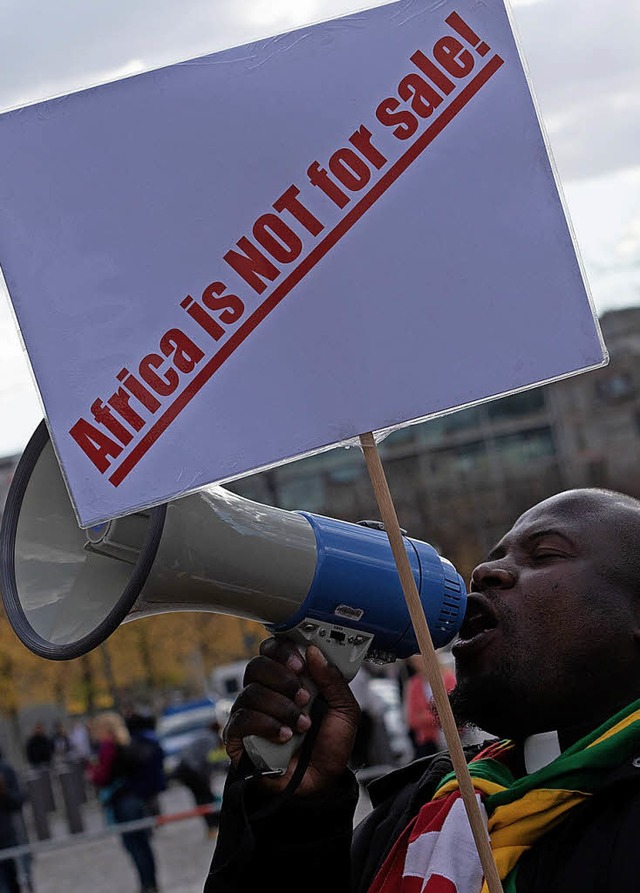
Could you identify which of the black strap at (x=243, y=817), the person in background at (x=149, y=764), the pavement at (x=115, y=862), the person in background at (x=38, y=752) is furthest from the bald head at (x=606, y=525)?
the person in background at (x=38, y=752)

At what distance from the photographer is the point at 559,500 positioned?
266 cm

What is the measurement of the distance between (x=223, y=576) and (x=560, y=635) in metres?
0.60

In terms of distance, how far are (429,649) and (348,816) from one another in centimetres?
46

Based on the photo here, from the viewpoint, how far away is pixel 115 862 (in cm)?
1389

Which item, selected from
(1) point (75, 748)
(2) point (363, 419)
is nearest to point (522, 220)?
(2) point (363, 419)

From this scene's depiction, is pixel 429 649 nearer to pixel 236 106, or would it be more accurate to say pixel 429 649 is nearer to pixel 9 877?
pixel 236 106

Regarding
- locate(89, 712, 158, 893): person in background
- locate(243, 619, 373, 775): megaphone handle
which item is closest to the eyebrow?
locate(243, 619, 373, 775): megaphone handle

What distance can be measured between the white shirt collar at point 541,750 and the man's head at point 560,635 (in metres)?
0.02

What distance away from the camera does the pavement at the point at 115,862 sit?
1104 centimetres

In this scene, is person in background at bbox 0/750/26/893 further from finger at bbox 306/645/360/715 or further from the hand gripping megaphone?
finger at bbox 306/645/360/715

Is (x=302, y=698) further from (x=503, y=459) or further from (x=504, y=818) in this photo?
(x=503, y=459)

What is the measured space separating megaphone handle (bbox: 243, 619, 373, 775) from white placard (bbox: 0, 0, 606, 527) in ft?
1.58

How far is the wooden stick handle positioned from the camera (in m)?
2.20

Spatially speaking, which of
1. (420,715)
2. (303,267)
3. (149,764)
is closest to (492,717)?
(303,267)
